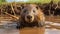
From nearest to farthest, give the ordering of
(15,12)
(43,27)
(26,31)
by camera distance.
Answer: (26,31)
(43,27)
(15,12)

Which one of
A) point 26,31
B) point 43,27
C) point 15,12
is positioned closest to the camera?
point 26,31

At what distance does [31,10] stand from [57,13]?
7.30 feet

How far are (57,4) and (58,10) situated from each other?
0.17 metres

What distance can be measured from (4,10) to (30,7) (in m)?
2.18

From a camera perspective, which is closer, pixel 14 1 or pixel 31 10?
pixel 31 10

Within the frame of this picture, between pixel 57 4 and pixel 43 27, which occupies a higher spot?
pixel 57 4

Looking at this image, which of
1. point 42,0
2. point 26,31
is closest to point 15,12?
point 42,0

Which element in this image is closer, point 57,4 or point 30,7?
point 30,7

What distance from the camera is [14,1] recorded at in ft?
18.9

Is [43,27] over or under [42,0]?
under

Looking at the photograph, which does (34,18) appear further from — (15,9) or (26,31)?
(15,9)

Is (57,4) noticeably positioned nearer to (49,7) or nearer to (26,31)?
(49,7)

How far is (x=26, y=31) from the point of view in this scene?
131 inches

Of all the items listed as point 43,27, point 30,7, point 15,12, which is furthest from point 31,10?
point 15,12
